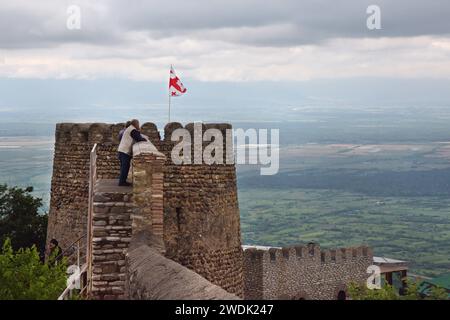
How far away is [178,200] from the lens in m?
19.3

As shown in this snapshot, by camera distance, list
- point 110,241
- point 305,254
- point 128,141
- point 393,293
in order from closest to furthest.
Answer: point 393,293
point 110,241
point 128,141
point 305,254

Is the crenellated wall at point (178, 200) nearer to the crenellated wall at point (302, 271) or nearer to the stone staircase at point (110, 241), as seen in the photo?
the stone staircase at point (110, 241)

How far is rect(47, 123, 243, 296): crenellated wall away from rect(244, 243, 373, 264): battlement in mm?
12276

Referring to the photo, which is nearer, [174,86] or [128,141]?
[128,141]

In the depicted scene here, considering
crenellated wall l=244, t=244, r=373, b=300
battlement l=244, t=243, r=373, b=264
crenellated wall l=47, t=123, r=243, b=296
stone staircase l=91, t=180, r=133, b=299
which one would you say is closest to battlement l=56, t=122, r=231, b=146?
crenellated wall l=47, t=123, r=243, b=296

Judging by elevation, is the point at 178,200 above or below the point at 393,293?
above

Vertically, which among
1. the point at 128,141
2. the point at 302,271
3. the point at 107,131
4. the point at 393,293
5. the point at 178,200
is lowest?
the point at 302,271

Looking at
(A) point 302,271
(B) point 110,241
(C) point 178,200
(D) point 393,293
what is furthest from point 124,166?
(A) point 302,271

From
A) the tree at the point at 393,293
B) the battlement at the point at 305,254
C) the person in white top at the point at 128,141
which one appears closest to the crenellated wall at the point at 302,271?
the battlement at the point at 305,254

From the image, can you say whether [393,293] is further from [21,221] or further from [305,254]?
[305,254]

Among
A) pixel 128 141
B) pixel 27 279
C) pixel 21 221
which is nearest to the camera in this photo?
pixel 27 279

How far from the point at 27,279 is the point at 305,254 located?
78.7ft

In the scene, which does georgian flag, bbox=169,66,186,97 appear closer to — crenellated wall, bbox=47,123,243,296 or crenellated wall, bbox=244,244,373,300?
crenellated wall, bbox=47,123,243,296

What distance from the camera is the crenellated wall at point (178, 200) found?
63.4 ft
